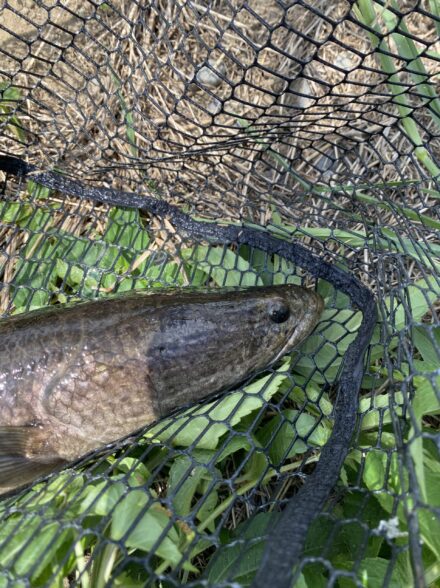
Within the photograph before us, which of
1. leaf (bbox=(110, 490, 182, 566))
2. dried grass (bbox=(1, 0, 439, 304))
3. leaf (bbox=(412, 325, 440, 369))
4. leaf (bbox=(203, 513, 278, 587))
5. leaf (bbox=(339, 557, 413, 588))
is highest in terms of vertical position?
dried grass (bbox=(1, 0, 439, 304))

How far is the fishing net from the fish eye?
0.77 ft

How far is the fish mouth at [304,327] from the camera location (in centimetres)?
273

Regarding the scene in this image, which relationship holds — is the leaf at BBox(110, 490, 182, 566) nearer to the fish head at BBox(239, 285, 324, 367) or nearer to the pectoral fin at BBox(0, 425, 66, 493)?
the pectoral fin at BBox(0, 425, 66, 493)

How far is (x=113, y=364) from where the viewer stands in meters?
2.50

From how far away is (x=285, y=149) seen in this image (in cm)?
374

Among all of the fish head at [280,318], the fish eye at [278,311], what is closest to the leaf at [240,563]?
the fish head at [280,318]

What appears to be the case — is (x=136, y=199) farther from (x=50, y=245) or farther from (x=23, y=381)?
(x=23, y=381)

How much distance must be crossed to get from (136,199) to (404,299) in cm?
169

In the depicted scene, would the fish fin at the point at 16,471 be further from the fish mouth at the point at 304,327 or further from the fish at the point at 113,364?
the fish mouth at the point at 304,327

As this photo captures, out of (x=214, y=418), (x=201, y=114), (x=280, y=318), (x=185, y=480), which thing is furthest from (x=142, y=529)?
(x=201, y=114)

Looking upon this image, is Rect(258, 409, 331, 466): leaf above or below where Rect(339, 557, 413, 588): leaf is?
above

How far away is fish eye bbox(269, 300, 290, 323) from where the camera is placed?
266 centimetres

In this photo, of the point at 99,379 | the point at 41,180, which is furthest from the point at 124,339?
the point at 41,180

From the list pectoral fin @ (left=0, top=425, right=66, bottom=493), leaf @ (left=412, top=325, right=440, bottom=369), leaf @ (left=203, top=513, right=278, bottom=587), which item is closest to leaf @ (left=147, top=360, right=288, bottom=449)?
leaf @ (left=203, top=513, right=278, bottom=587)
